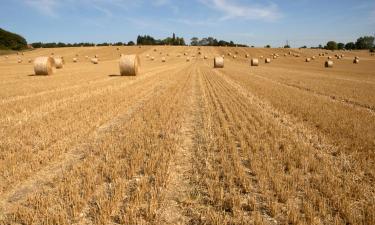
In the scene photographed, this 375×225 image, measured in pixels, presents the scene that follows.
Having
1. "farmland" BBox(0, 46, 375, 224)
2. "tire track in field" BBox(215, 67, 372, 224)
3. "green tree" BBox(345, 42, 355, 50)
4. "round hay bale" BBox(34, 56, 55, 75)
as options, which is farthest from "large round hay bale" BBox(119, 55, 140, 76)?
"green tree" BBox(345, 42, 355, 50)

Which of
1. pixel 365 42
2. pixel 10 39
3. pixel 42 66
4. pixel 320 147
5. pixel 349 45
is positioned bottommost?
pixel 320 147

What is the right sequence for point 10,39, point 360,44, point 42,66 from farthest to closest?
point 360,44, point 10,39, point 42,66

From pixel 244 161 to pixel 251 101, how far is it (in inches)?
305

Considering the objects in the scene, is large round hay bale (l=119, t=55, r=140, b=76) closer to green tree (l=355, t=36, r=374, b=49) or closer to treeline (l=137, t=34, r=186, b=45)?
treeline (l=137, t=34, r=186, b=45)

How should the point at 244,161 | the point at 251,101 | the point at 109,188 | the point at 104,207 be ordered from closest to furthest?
1. the point at 104,207
2. the point at 109,188
3. the point at 244,161
4. the point at 251,101

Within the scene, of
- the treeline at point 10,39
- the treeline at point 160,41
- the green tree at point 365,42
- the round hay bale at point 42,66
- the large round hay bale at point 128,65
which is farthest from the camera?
the green tree at point 365,42

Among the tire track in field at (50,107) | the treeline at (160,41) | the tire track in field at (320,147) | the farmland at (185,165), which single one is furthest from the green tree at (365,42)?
the farmland at (185,165)

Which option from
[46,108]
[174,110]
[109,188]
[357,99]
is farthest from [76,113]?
[357,99]

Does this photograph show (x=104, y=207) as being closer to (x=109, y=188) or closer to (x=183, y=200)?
(x=109, y=188)

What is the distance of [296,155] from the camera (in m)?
6.84

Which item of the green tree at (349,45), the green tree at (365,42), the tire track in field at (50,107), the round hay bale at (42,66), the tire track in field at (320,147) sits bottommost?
the tire track in field at (320,147)

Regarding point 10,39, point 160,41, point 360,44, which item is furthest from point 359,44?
point 10,39

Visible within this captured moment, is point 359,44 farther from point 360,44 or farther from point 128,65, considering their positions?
point 128,65

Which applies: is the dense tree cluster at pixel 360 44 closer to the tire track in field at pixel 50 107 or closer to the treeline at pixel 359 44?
the treeline at pixel 359 44
